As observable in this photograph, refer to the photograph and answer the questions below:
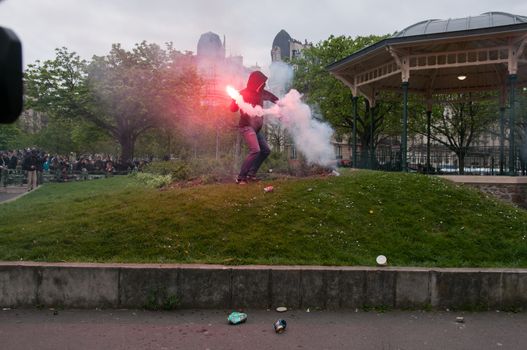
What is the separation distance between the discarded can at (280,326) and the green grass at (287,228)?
119 centimetres

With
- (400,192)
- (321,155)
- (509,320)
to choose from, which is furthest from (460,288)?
(321,155)

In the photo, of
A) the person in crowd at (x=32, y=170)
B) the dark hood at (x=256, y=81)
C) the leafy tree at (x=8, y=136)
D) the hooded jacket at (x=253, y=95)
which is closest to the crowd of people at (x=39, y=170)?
the person in crowd at (x=32, y=170)

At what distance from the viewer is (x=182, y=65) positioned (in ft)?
103

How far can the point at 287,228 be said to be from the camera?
7277 mm

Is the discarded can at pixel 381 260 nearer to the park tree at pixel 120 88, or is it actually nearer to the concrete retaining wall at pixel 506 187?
the concrete retaining wall at pixel 506 187

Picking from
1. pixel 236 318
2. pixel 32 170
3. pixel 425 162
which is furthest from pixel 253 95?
pixel 32 170

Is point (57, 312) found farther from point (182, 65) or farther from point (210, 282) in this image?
point (182, 65)

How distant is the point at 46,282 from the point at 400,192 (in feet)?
Result: 21.0

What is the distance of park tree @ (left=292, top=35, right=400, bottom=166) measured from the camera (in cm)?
2767

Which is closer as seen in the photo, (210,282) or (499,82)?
(210,282)

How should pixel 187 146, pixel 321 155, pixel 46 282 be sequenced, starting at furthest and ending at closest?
pixel 187 146 < pixel 321 155 < pixel 46 282

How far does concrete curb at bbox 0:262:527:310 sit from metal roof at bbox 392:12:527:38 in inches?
420

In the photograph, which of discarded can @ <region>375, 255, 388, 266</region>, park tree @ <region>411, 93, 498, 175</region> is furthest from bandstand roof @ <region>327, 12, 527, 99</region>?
park tree @ <region>411, 93, 498, 175</region>

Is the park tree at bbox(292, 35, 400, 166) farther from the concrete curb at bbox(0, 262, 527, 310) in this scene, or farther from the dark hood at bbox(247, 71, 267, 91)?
the concrete curb at bbox(0, 262, 527, 310)
